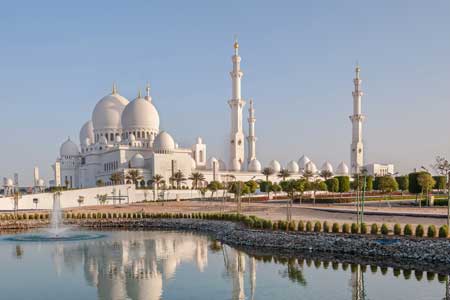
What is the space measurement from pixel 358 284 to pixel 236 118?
68523mm

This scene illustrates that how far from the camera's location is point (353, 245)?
24.2 metres

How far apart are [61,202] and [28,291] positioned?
1691 inches

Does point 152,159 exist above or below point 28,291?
above

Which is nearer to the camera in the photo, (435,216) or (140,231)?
(435,216)

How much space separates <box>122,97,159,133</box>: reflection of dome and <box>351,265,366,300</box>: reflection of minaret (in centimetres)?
7002

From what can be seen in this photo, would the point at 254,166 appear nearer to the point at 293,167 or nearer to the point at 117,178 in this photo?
the point at 293,167

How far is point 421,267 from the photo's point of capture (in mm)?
20797

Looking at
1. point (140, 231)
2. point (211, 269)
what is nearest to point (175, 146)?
point (140, 231)

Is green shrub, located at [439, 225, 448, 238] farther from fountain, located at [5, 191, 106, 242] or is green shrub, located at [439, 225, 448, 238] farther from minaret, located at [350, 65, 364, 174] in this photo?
minaret, located at [350, 65, 364, 174]

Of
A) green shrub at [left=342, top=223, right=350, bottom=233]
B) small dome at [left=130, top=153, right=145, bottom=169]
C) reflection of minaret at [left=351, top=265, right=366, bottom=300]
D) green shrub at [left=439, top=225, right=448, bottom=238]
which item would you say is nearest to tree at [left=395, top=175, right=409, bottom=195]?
green shrub at [left=342, top=223, right=350, bottom=233]

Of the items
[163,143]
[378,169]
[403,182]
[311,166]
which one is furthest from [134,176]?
[378,169]

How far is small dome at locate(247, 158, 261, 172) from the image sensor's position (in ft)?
307

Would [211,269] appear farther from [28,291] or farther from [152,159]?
[152,159]

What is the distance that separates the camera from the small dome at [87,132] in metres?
96.9
